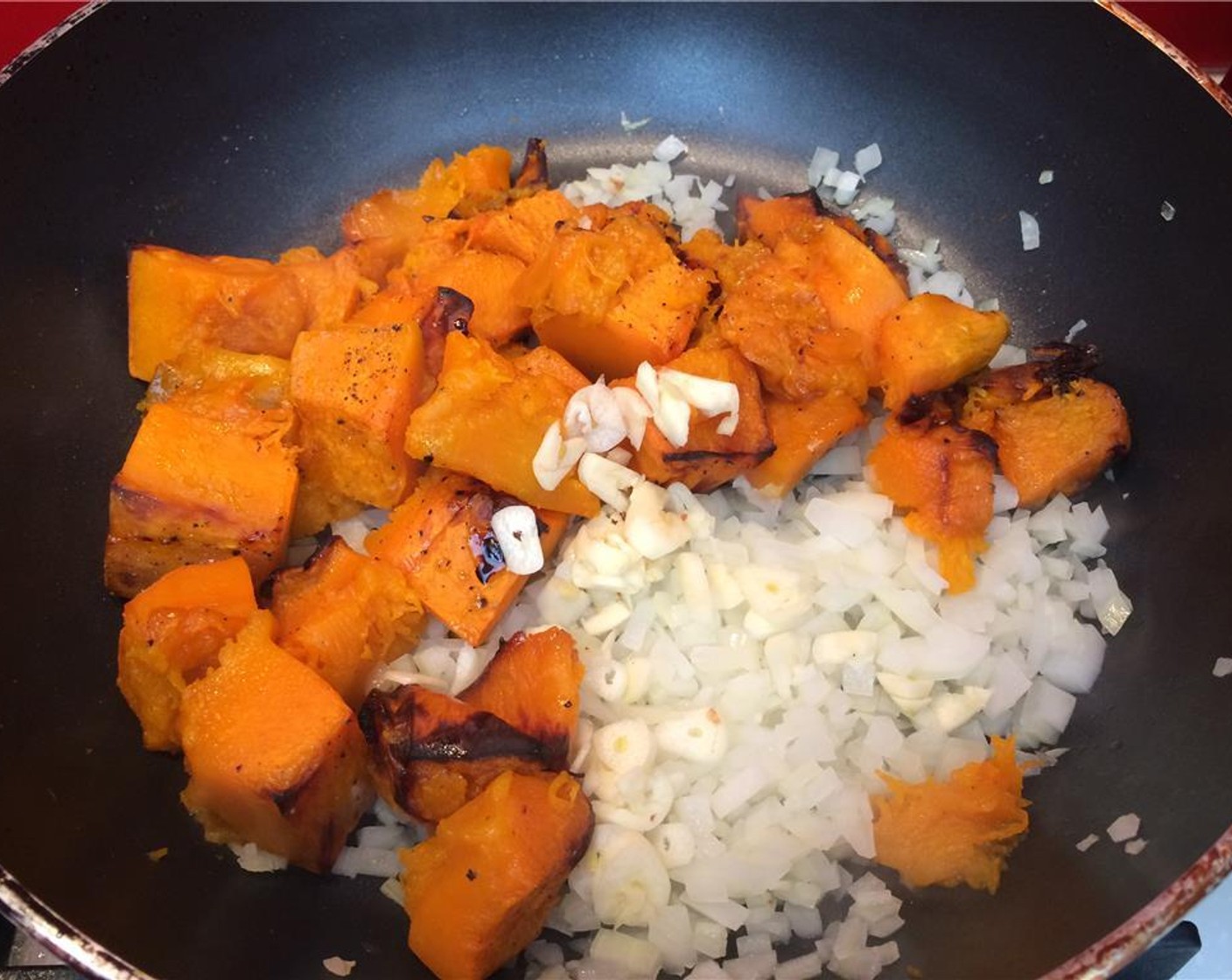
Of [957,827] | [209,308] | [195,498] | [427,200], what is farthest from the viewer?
[427,200]

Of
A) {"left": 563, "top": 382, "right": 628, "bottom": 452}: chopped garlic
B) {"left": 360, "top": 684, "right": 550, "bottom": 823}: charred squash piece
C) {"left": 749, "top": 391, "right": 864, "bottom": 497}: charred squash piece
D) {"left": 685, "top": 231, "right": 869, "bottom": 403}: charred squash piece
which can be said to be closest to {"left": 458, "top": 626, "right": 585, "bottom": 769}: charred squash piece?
{"left": 360, "top": 684, "right": 550, "bottom": 823}: charred squash piece

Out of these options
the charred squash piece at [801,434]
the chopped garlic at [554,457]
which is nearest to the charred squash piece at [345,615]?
the chopped garlic at [554,457]

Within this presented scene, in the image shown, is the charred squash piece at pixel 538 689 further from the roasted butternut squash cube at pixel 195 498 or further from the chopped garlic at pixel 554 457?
the roasted butternut squash cube at pixel 195 498

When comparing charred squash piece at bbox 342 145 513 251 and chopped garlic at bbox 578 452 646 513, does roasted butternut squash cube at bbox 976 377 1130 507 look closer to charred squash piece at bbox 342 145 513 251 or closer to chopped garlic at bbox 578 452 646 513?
chopped garlic at bbox 578 452 646 513

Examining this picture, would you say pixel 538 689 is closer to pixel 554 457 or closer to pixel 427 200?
pixel 554 457

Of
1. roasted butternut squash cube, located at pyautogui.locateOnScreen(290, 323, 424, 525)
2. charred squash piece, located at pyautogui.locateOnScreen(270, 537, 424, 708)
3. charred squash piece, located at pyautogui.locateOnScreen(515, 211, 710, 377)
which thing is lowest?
charred squash piece, located at pyautogui.locateOnScreen(270, 537, 424, 708)

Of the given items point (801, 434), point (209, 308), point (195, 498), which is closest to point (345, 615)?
point (195, 498)

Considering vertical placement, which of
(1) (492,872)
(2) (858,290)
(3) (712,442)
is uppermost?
(2) (858,290)
